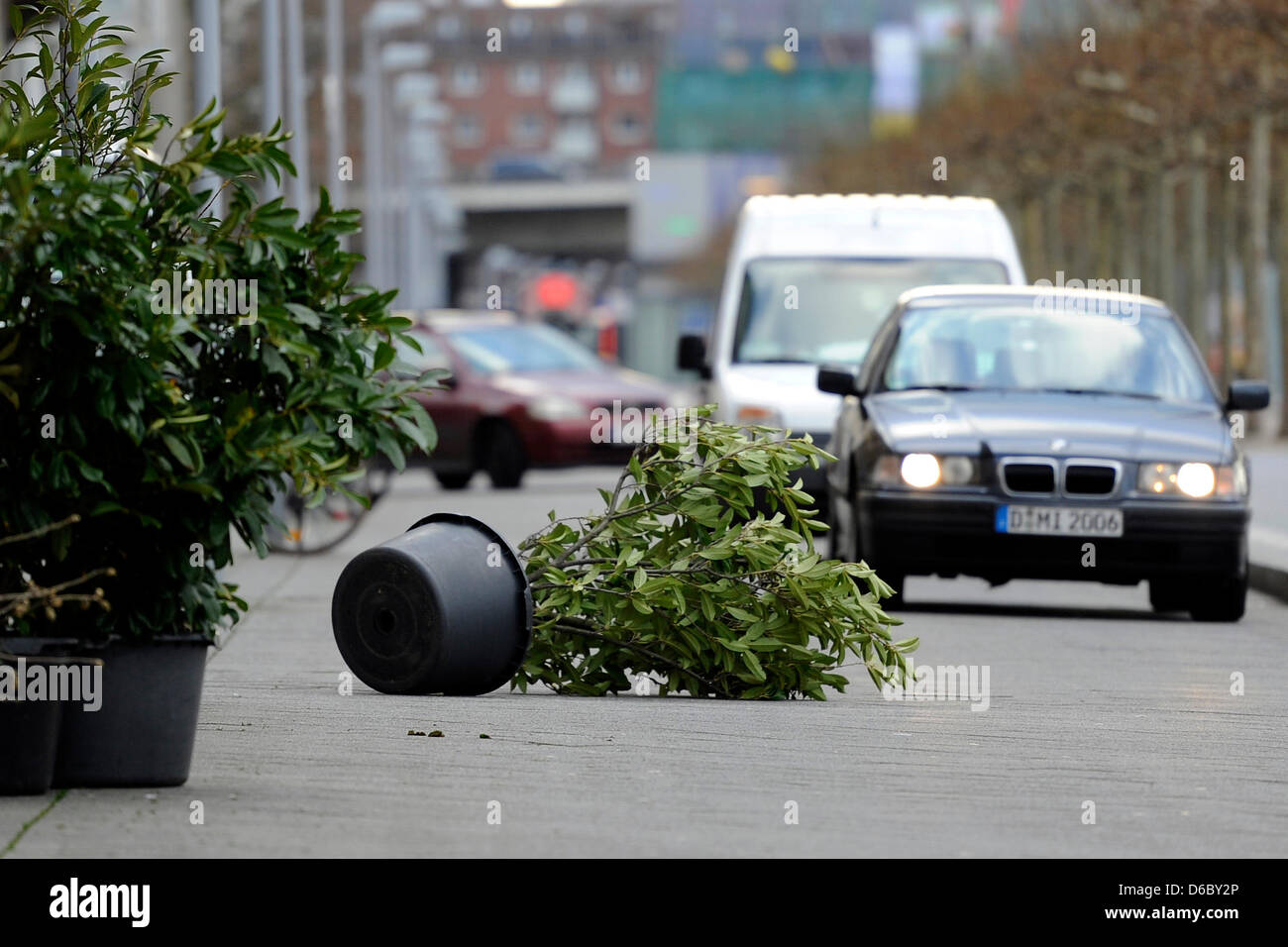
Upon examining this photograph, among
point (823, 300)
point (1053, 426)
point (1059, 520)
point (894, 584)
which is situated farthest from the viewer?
point (823, 300)

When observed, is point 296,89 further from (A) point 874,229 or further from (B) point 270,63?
(A) point 874,229

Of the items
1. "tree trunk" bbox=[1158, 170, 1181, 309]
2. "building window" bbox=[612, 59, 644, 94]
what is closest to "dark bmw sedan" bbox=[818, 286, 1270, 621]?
"tree trunk" bbox=[1158, 170, 1181, 309]

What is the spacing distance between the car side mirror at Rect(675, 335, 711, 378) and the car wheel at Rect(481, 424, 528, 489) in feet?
31.3

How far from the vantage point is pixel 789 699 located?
9875 millimetres

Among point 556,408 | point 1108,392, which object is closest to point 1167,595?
point 1108,392

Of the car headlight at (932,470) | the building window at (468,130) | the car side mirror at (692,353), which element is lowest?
the building window at (468,130)

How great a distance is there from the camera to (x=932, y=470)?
13805 millimetres

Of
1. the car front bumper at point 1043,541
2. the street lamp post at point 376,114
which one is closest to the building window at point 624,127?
the street lamp post at point 376,114

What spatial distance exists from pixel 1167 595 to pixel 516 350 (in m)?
16.1

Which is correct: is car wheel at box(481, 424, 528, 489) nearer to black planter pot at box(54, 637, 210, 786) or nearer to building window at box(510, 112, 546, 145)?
black planter pot at box(54, 637, 210, 786)

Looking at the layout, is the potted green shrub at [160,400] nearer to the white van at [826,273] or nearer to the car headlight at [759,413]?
the car headlight at [759,413]

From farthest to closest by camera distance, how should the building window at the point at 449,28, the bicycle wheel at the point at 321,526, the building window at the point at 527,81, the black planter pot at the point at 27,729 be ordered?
1. the building window at the point at 527,81
2. the building window at the point at 449,28
3. the bicycle wheel at the point at 321,526
4. the black planter pot at the point at 27,729

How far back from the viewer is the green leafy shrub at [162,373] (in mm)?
6734
